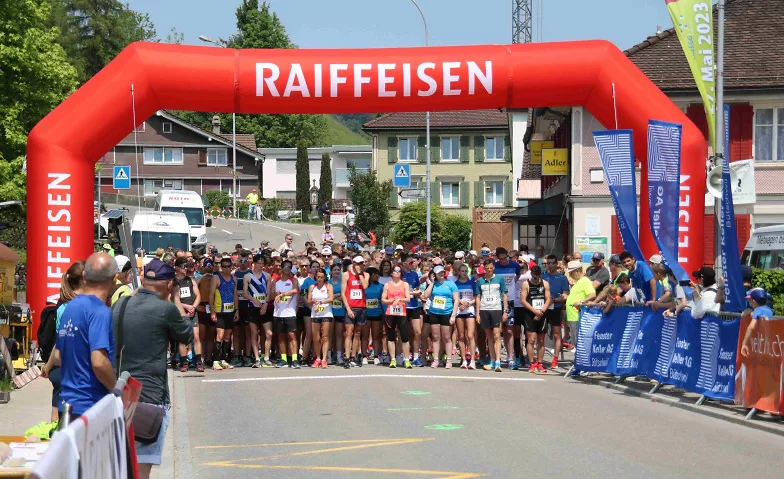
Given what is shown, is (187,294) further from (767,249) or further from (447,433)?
(767,249)

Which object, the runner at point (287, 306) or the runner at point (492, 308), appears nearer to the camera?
the runner at point (492, 308)

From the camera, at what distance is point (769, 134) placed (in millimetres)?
30734

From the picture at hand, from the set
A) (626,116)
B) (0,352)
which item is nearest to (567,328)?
(626,116)

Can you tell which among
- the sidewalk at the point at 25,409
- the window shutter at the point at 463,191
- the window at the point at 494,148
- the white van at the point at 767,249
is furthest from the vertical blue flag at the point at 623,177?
the window at the point at 494,148

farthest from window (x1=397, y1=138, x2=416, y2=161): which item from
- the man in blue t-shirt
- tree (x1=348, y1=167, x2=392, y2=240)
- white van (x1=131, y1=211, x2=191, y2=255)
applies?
the man in blue t-shirt

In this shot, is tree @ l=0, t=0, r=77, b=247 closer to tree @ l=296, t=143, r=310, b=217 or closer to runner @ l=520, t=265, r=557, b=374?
runner @ l=520, t=265, r=557, b=374

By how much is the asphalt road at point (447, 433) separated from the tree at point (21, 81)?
24310 millimetres

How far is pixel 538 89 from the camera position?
55.7ft

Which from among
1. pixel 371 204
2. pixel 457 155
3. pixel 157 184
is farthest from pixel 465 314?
pixel 157 184

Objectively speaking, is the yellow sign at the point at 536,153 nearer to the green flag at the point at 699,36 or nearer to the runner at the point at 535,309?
the runner at the point at 535,309

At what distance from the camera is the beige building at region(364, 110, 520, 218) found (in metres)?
71.7

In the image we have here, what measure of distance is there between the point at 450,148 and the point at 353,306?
53478mm

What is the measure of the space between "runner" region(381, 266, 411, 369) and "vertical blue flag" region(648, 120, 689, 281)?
4764 millimetres

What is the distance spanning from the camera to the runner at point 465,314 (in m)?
19.3
